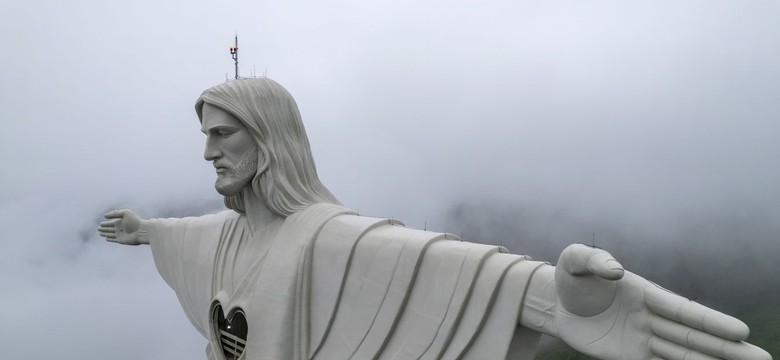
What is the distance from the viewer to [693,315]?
3445 millimetres

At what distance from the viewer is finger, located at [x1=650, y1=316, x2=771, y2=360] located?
10.8ft

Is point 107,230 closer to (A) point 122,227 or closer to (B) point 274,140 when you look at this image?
(A) point 122,227

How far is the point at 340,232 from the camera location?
220 inches

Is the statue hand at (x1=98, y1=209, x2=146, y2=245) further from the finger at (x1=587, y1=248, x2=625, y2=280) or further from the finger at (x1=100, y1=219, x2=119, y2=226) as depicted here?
the finger at (x1=587, y1=248, x2=625, y2=280)

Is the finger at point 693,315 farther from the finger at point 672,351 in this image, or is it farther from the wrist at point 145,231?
the wrist at point 145,231

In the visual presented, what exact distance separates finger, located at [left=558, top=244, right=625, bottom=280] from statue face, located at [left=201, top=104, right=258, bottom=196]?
3.26m

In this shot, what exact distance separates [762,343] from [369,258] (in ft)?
29.6

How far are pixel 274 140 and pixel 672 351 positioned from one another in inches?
149

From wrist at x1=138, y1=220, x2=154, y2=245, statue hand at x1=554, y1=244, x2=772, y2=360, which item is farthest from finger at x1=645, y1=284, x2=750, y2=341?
wrist at x1=138, y1=220, x2=154, y2=245

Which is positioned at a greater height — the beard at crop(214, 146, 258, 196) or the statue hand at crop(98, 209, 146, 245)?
the beard at crop(214, 146, 258, 196)

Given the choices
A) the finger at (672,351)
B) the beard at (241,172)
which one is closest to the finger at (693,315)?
the finger at (672,351)

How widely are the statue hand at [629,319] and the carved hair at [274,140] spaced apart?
2.84m

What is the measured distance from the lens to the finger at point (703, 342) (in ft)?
10.8

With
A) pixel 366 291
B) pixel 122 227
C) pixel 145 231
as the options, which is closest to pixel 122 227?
pixel 122 227
